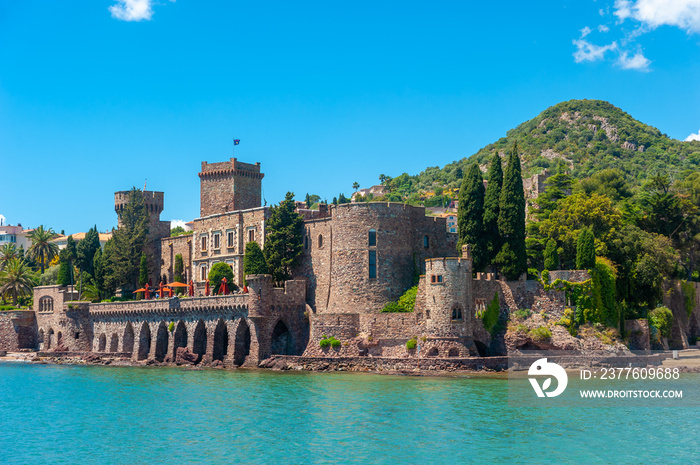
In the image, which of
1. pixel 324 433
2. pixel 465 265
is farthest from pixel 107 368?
pixel 324 433

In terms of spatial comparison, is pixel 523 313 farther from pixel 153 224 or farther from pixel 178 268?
pixel 153 224

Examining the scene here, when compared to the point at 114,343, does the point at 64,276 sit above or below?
above

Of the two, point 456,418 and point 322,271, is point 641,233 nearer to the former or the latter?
point 322,271

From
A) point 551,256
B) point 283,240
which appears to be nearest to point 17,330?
point 283,240

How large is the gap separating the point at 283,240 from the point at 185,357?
40.8 ft

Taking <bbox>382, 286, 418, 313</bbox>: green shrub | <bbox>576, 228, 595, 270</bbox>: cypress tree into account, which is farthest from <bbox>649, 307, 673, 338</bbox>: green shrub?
<bbox>382, 286, 418, 313</bbox>: green shrub

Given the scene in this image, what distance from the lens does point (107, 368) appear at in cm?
6462

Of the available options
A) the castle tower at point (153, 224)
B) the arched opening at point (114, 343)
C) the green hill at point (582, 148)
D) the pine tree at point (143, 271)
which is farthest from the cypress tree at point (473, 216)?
the green hill at point (582, 148)

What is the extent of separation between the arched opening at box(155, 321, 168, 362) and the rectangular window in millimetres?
20370

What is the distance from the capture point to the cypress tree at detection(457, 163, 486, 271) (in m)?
55.4

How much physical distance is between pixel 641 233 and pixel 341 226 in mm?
22309

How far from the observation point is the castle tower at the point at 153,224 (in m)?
81.2

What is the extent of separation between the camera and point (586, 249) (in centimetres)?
5250

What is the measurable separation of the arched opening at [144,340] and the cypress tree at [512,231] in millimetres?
32558
